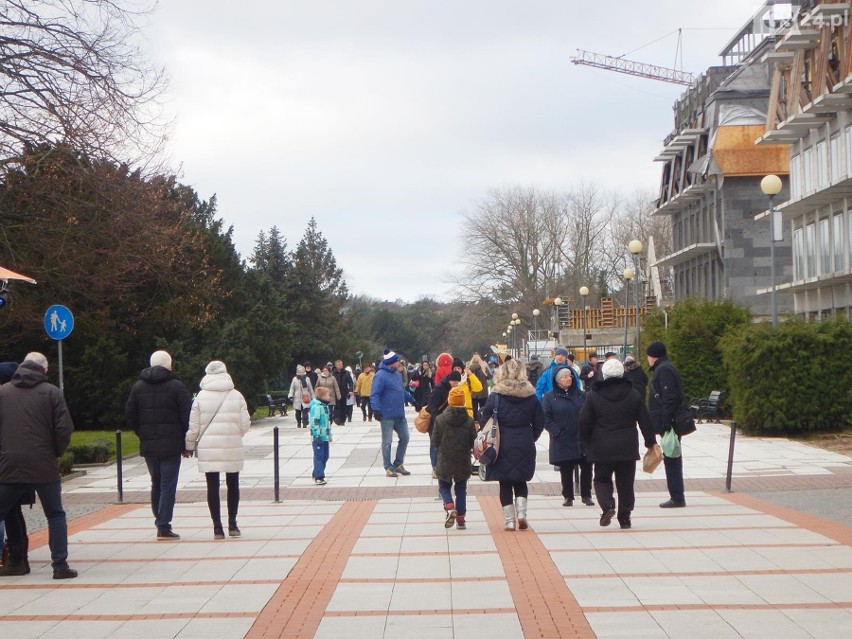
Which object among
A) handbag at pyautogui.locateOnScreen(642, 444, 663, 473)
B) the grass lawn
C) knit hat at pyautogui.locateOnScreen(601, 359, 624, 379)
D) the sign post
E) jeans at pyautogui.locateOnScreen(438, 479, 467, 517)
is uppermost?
the sign post

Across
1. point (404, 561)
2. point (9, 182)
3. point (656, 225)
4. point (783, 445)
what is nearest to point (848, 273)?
point (783, 445)

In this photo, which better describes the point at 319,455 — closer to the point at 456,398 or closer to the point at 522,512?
the point at 456,398

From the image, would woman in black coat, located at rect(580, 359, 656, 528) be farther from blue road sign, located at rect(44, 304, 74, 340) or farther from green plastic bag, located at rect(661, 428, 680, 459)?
blue road sign, located at rect(44, 304, 74, 340)

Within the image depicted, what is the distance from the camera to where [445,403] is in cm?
1410

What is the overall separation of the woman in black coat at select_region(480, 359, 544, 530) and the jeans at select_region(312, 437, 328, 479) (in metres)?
5.98

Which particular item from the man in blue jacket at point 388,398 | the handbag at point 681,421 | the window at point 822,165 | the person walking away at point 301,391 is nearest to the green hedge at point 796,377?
Answer: the man in blue jacket at point 388,398

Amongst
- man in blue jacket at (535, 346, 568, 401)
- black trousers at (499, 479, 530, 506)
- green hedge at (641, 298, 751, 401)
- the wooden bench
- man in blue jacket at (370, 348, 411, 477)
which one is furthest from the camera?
green hedge at (641, 298, 751, 401)

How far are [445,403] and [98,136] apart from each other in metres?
10.1

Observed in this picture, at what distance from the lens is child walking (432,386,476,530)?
12.0 m

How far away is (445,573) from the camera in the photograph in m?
9.35

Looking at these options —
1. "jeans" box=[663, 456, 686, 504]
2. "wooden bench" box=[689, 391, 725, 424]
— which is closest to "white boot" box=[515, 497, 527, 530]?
"jeans" box=[663, 456, 686, 504]

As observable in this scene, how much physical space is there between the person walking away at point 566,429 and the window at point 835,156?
77.6ft

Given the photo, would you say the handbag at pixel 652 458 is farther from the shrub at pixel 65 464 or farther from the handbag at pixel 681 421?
the shrub at pixel 65 464

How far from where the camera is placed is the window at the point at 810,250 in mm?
38812
